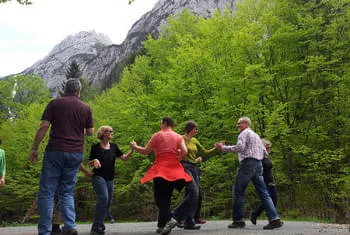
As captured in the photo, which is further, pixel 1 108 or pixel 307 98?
pixel 1 108

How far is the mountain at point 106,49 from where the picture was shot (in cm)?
7088

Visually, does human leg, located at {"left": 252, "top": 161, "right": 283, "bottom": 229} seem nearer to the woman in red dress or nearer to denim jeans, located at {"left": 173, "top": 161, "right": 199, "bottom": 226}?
denim jeans, located at {"left": 173, "top": 161, "right": 199, "bottom": 226}

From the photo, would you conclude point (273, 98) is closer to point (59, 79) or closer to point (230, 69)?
point (230, 69)

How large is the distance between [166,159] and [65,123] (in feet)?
5.43

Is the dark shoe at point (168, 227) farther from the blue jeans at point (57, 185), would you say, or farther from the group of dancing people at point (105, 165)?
the blue jeans at point (57, 185)

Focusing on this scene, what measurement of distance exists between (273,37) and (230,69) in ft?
9.14

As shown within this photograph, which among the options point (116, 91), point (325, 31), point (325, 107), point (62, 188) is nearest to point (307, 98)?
point (325, 107)

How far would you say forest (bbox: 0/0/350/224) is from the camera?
20.0m

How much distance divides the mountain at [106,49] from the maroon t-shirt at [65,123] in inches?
1601

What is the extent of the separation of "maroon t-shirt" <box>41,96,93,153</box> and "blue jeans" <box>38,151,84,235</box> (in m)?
0.11

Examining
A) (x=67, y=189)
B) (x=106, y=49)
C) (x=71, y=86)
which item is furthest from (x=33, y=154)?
(x=106, y=49)

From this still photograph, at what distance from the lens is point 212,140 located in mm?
21250

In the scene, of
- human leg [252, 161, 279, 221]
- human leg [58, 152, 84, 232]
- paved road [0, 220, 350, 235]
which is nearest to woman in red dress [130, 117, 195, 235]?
paved road [0, 220, 350, 235]

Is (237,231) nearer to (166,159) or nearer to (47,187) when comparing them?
(166,159)
